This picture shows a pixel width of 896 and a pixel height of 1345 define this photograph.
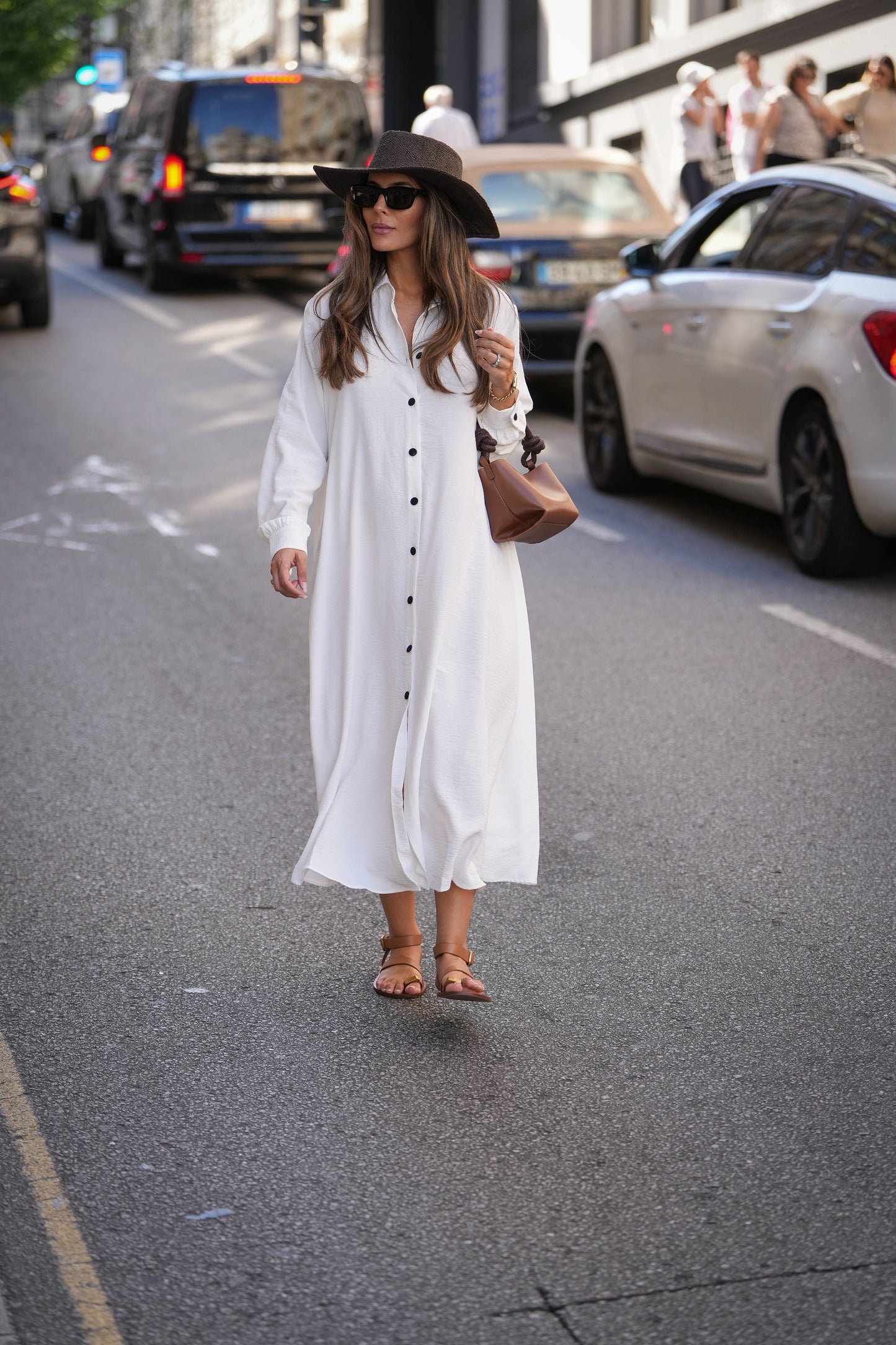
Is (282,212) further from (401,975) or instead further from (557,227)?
(401,975)

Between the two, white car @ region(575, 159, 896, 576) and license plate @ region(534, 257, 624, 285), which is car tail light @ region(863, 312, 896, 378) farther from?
license plate @ region(534, 257, 624, 285)

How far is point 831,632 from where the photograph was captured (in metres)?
7.47

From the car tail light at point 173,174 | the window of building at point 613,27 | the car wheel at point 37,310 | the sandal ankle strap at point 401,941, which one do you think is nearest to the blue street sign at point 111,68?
the window of building at point 613,27

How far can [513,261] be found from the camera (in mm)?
12461

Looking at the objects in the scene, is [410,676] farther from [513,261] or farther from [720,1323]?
[513,261]

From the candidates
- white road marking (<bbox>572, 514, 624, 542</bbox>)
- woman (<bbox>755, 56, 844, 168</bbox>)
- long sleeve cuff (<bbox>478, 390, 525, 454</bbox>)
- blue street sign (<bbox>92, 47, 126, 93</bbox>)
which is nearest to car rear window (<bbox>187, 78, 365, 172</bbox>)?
woman (<bbox>755, 56, 844, 168</bbox>)

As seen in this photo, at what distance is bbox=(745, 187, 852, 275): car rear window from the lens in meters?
8.45

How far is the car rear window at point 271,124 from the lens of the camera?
18328 mm

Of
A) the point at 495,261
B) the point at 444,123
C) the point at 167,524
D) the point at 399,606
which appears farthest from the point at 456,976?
the point at 444,123

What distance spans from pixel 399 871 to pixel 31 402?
998 centimetres

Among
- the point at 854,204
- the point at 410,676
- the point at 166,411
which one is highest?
the point at 854,204

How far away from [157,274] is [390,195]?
16228 millimetres

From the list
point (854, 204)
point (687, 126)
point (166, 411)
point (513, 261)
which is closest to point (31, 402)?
point (166, 411)

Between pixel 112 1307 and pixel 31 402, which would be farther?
pixel 31 402
